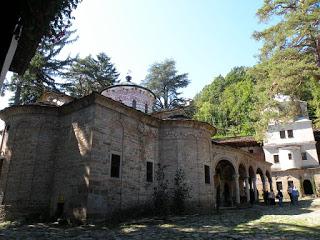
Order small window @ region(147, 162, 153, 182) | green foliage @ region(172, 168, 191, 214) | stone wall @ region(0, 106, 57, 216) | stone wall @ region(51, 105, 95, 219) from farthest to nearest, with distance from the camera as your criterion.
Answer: small window @ region(147, 162, 153, 182) → green foliage @ region(172, 168, 191, 214) → stone wall @ region(0, 106, 57, 216) → stone wall @ region(51, 105, 95, 219)

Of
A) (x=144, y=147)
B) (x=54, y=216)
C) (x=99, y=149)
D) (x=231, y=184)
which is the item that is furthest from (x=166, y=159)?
(x=231, y=184)

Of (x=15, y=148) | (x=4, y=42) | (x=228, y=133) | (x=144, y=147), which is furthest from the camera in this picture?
(x=228, y=133)

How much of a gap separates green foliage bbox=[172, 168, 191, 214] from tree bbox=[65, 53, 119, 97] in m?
21.7

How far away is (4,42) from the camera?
2.29 metres

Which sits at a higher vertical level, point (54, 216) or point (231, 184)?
point (231, 184)

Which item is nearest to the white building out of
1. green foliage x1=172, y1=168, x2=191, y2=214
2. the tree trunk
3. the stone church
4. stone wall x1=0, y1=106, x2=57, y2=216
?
the stone church

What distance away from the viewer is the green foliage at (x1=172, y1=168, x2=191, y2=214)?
16.4m

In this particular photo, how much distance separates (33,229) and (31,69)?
21469 mm

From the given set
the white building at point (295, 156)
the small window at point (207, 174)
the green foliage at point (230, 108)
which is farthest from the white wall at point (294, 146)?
the small window at point (207, 174)

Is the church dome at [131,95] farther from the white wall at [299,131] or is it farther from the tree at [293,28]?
the white wall at [299,131]

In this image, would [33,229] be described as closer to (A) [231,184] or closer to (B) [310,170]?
(A) [231,184]

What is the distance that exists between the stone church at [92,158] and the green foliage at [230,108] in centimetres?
2939

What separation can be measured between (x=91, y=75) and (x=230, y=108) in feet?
82.2

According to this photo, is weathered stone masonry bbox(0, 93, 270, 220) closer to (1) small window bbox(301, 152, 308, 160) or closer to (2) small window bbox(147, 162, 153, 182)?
(2) small window bbox(147, 162, 153, 182)
